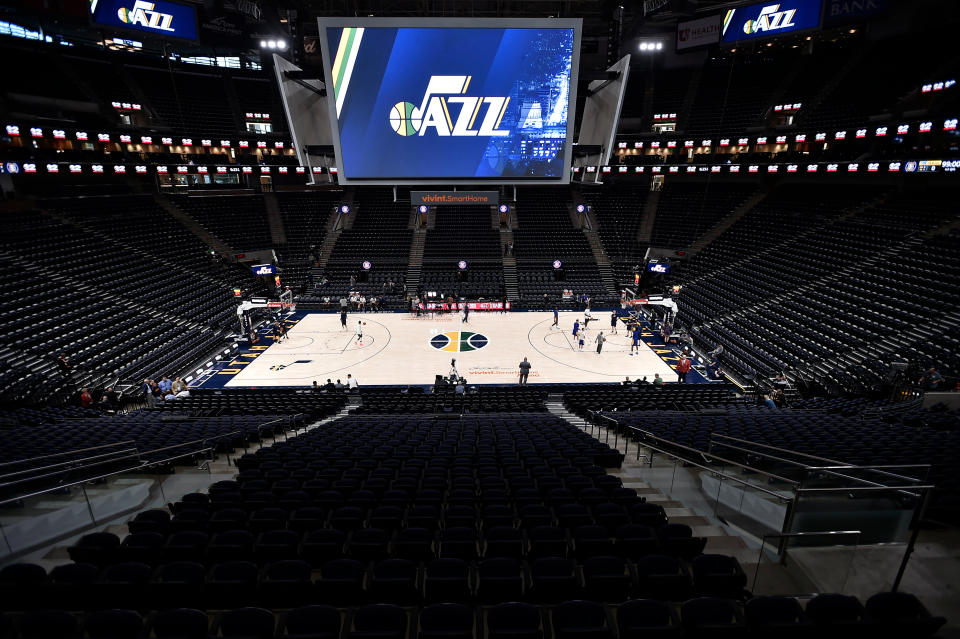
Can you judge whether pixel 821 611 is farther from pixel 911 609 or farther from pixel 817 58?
pixel 817 58

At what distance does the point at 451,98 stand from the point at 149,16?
86.0 feet

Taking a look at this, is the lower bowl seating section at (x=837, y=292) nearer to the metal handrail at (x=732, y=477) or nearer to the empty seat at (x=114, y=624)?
the metal handrail at (x=732, y=477)

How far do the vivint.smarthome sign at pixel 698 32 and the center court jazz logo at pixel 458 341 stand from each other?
28624 millimetres

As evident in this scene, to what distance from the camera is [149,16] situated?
91.1ft

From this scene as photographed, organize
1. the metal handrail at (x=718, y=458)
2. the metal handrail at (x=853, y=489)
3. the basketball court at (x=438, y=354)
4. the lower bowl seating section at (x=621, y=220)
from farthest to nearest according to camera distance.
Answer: the lower bowl seating section at (x=621, y=220)
the basketball court at (x=438, y=354)
the metal handrail at (x=718, y=458)
the metal handrail at (x=853, y=489)

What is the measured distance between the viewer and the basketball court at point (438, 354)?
22953 millimetres

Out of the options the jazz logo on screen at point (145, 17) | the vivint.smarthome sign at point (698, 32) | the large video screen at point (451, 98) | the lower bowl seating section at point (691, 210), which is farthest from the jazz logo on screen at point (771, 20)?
the jazz logo on screen at point (145, 17)

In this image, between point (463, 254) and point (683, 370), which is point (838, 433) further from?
point (463, 254)

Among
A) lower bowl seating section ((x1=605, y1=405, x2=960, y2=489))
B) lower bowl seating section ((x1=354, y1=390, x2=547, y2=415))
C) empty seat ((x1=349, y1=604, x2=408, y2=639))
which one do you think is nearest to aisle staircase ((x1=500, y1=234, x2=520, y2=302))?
lower bowl seating section ((x1=354, y1=390, x2=547, y2=415))

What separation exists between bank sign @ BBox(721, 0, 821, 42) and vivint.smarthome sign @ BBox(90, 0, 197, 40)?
37409mm

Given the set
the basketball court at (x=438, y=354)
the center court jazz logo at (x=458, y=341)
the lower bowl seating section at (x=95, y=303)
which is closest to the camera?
the lower bowl seating section at (x=95, y=303)

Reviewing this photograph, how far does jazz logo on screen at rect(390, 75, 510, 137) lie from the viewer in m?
15.3

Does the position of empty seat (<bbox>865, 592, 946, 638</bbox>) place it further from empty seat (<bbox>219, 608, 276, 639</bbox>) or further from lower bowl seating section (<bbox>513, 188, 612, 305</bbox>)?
lower bowl seating section (<bbox>513, 188, 612, 305</bbox>)

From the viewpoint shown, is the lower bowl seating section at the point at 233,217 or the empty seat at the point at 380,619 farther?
the lower bowl seating section at the point at 233,217
